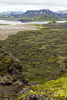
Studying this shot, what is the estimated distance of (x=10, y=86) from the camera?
26.7 m

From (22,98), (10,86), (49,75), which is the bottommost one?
(49,75)

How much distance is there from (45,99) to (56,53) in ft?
153

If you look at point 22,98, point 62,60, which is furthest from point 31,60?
point 22,98

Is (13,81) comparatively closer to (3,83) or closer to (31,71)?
(3,83)

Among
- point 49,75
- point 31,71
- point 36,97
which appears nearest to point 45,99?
point 36,97

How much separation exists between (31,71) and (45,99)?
27.4m

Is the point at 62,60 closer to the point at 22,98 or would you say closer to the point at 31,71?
the point at 31,71

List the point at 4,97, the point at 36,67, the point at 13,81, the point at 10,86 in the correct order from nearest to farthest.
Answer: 1. the point at 4,97
2. the point at 10,86
3. the point at 13,81
4. the point at 36,67

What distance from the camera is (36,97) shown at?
17047 millimetres

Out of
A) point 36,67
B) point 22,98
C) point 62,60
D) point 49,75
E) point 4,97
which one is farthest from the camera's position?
point 62,60

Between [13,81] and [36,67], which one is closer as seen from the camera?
[13,81]

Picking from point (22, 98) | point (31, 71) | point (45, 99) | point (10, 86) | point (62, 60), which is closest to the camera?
point (45, 99)

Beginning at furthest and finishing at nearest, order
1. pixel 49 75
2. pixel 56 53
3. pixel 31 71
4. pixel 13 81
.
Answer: pixel 56 53
pixel 31 71
pixel 49 75
pixel 13 81

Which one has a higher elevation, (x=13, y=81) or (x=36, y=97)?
(x=36, y=97)
